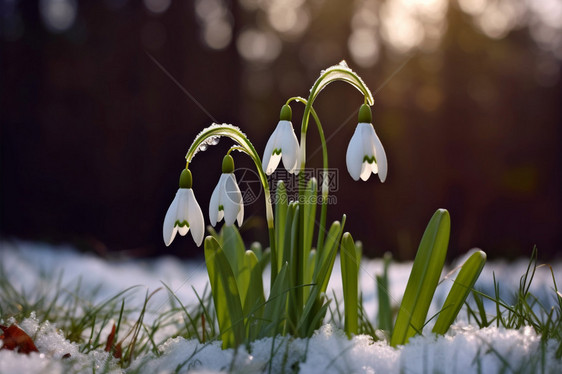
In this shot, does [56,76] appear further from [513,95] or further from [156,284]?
[513,95]

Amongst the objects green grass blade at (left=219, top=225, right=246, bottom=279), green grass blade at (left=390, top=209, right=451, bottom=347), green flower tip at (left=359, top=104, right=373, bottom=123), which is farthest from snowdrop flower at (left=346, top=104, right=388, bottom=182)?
green grass blade at (left=219, top=225, right=246, bottom=279)

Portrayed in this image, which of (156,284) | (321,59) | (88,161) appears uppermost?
(321,59)

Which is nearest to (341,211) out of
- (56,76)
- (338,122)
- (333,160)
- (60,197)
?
(333,160)

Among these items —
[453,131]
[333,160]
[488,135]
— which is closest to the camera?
[333,160]

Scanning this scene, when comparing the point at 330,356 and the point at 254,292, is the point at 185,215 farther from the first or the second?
the point at 330,356

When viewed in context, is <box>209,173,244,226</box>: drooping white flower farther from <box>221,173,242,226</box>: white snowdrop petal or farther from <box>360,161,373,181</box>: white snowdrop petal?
<box>360,161,373,181</box>: white snowdrop petal

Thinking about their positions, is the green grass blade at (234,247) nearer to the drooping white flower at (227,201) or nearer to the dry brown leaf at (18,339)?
the drooping white flower at (227,201)
